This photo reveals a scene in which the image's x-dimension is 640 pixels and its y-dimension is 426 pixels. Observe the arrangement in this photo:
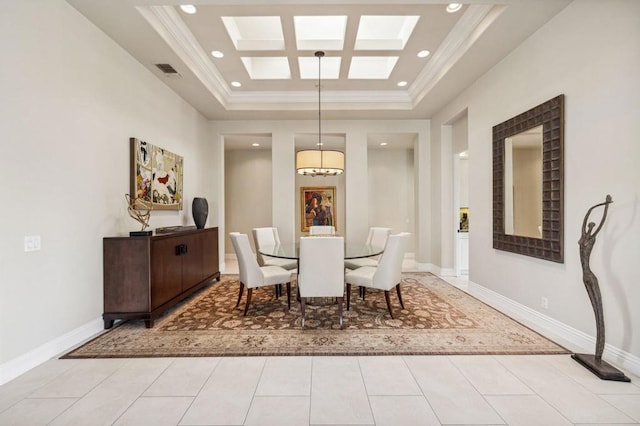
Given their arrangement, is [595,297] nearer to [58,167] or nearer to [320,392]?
[320,392]

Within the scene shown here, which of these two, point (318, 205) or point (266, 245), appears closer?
point (266, 245)

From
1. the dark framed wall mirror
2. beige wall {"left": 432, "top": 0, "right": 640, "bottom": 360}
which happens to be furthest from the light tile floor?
the dark framed wall mirror

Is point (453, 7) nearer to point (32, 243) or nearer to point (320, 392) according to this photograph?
point (320, 392)

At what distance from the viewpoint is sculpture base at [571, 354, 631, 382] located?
2.04 meters

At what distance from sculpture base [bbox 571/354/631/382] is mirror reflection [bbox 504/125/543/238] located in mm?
1137

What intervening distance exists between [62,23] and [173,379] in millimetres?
3000

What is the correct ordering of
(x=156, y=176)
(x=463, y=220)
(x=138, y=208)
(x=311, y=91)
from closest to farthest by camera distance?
(x=138, y=208), (x=156, y=176), (x=311, y=91), (x=463, y=220)

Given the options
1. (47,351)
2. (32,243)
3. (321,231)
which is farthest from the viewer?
(321,231)

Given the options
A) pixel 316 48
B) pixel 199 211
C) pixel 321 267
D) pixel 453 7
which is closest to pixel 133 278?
pixel 199 211

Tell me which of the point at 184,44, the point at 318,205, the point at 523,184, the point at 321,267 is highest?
the point at 184,44

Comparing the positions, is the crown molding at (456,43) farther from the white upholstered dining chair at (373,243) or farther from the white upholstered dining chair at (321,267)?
the white upholstered dining chair at (321,267)

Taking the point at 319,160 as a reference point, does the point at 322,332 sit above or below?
below

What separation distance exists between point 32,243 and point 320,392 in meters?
2.36

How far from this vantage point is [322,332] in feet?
9.53
